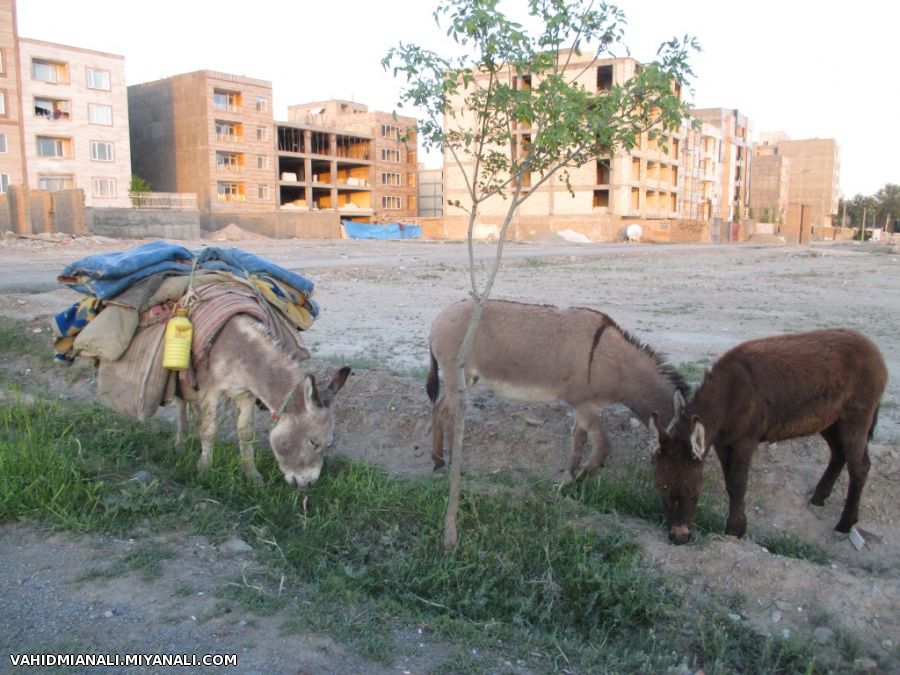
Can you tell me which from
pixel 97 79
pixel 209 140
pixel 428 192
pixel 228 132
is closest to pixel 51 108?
pixel 97 79

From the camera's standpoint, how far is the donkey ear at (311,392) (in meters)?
4.72

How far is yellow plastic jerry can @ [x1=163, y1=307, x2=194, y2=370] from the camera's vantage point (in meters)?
5.05

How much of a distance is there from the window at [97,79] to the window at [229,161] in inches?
343

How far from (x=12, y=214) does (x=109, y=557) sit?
35.3 metres

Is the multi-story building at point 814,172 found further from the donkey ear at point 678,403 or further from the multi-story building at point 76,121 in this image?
the donkey ear at point 678,403

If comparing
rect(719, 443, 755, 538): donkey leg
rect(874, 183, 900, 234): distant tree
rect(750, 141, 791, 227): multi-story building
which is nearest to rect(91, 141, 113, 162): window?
rect(719, 443, 755, 538): donkey leg

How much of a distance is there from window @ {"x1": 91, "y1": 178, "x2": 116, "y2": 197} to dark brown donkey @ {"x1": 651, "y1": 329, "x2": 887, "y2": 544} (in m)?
49.8

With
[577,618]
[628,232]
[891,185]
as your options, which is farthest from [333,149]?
[891,185]

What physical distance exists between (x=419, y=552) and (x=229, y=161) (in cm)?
5497

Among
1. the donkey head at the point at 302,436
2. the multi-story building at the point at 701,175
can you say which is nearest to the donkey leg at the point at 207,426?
the donkey head at the point at 302,436

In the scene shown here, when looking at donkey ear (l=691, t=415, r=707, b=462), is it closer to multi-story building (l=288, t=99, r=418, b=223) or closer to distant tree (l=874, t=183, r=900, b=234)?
multi-story building (l=288, t=99, r=418, b=223)

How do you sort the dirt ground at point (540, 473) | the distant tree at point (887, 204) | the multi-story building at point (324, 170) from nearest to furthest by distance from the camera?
the dirt ground at point (540, 473)
the multi-story building at point (324, 170)
the distant tree at point (887, 204)

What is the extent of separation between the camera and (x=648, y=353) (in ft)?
18.4

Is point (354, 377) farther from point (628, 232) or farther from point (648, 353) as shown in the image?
point (628, 232)
